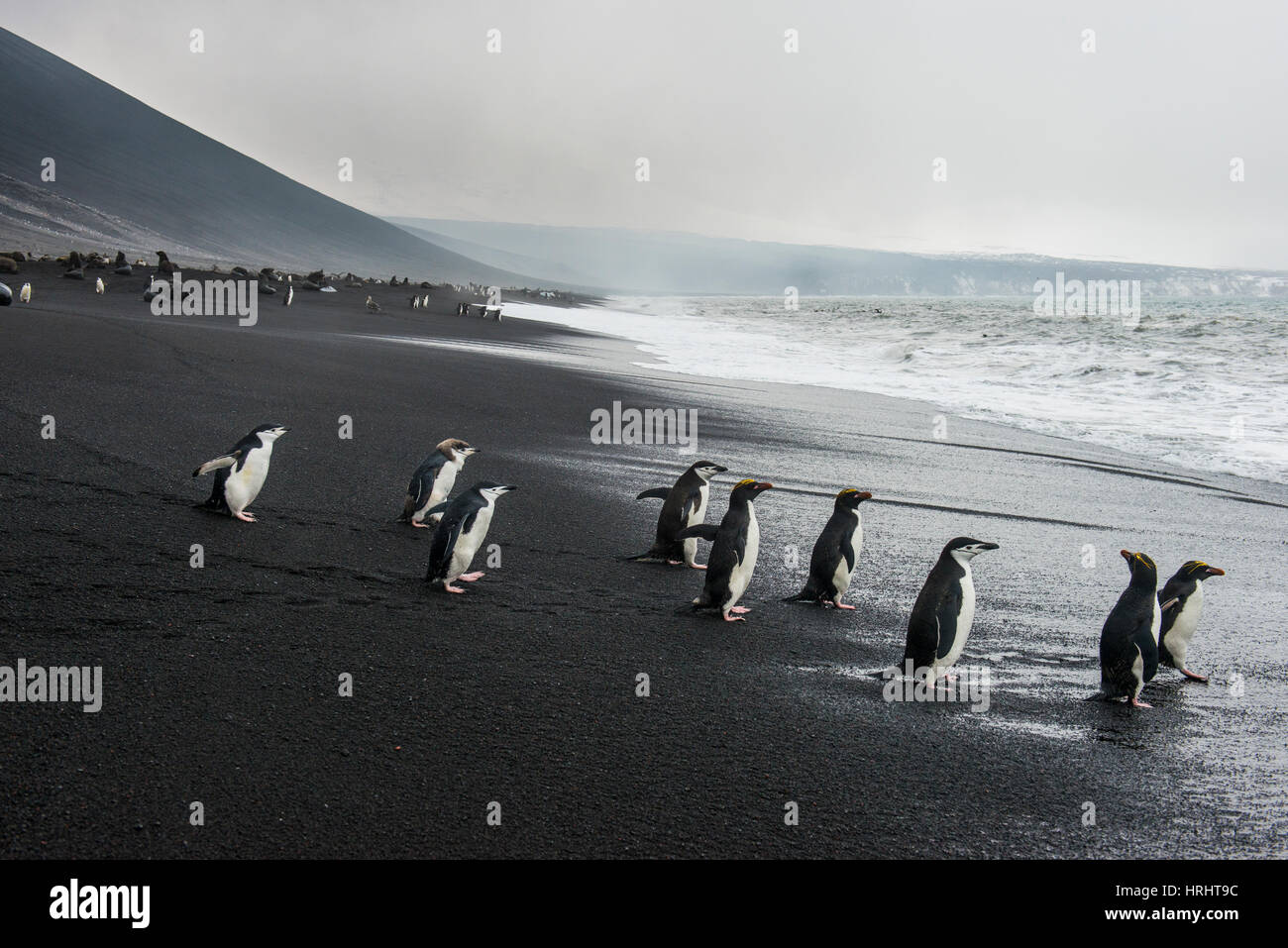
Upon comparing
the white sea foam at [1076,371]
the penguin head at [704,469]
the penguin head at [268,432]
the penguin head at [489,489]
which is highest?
the white sea foam at [1076,371]

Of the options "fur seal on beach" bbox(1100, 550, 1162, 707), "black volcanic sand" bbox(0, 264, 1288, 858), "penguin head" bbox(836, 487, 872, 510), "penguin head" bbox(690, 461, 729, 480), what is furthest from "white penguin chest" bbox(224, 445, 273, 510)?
"fur seal on beach" bbox(1100, 550, 1162, 707)

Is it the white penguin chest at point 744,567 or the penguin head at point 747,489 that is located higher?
the penguin head at point 747,489

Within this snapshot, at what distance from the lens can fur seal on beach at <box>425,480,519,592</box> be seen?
532cm

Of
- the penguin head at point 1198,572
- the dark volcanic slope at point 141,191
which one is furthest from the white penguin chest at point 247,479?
the dark volcanic slope at point 141,191

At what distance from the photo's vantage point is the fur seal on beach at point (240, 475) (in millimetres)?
6070

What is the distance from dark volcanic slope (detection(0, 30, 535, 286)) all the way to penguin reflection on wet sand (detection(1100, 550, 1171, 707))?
2174 inches

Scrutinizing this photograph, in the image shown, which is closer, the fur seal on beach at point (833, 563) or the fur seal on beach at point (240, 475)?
the fur seal on beach at point (833, 563)

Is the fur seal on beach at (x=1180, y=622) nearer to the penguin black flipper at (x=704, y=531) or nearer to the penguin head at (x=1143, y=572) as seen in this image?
the penguin head at (x=1143, y=572)

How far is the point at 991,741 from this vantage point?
3967mm

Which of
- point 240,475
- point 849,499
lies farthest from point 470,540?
point 849,499

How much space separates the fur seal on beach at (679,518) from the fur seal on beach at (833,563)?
909 mm

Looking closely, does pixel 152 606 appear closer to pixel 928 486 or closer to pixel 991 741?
pixel 991 741

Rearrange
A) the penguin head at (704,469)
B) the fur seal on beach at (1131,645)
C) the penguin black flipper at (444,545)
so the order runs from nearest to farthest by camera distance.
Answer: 1. the fur seal on beach at (1131,645)
2. the penguin black flipper at (444,545)
3. the penguin head at (704,469)
